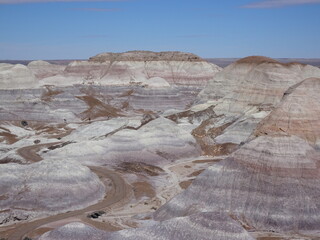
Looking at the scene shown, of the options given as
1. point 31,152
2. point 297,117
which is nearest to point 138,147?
point 31,152

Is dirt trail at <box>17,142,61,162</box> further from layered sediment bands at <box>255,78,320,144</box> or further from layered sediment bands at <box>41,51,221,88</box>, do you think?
layered sediment bands at <box>41,51,221,88</box>

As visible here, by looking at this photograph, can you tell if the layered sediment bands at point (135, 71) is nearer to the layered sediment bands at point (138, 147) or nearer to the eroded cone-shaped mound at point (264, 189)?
the layered sediment bands at point (138, 147)

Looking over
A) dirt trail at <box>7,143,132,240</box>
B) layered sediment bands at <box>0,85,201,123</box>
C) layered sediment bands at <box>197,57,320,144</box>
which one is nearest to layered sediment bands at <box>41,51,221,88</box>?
layered sediment bands at <box>0,85,201,123</box>

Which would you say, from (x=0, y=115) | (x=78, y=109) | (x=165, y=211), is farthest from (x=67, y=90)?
(x=165, y=211)

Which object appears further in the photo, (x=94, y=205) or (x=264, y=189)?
(x=94, y=205)

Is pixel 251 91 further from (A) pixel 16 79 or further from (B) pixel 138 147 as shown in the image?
(A) pixel 16 79

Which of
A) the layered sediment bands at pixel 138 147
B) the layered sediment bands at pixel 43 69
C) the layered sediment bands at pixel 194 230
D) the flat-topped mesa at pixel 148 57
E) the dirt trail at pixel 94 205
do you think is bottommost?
the dirt trail at pixel 94 205

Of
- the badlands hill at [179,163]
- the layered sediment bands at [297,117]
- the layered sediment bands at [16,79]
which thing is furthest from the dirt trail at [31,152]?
the layered sediment bands at [16,79]
